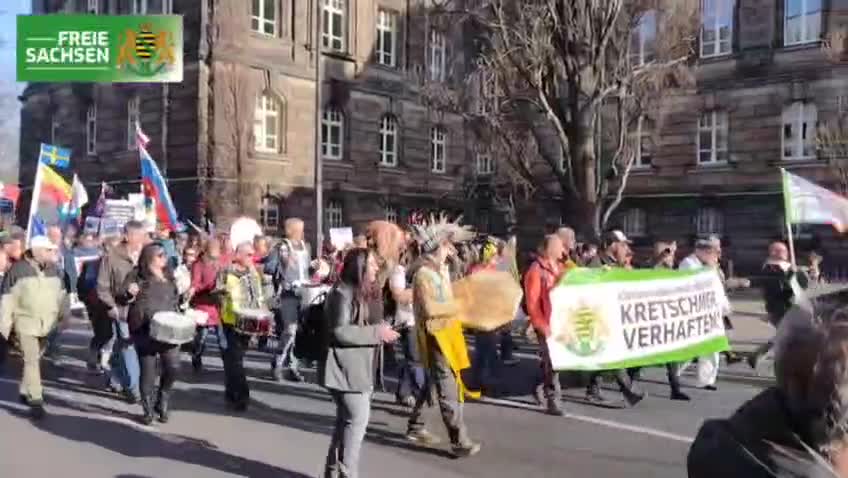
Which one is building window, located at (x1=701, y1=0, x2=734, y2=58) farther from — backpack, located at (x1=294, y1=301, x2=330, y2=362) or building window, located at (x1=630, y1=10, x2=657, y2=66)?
backpack, located at (x1=294, y1=301, x2=330, y2=362)

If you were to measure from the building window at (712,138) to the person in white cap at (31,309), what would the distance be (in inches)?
1130

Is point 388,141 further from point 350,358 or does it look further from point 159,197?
point 350,358

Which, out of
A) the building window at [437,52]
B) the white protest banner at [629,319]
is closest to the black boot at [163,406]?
the white protest banner at [629,319]

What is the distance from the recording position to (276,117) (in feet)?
108

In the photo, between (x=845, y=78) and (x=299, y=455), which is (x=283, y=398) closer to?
(x=299, y=455)

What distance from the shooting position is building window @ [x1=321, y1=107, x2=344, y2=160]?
1363 inches

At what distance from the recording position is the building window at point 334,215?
1351 inches

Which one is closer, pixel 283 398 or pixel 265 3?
pixel 283 398

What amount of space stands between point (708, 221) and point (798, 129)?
4458 mm

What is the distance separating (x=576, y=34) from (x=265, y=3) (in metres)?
18.9

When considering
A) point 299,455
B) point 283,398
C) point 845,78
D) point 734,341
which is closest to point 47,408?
point 283,398

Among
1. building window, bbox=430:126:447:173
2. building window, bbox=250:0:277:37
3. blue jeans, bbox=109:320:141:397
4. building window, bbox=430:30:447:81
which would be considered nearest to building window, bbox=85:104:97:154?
building window, bbox=250:0:277:37

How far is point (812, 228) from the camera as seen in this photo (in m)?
29.5

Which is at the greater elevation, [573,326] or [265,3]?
[265,3]
